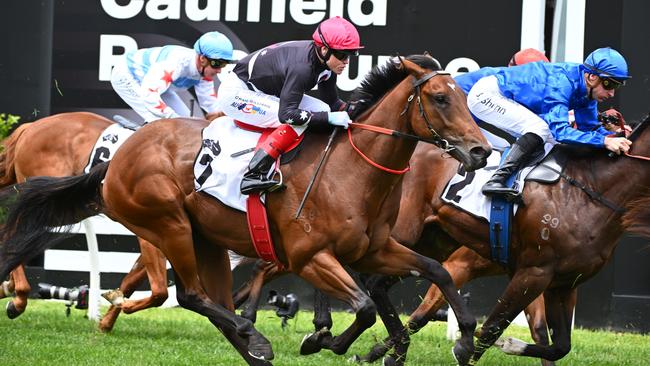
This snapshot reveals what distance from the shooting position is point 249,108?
6.04m

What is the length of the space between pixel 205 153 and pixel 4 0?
4.34m

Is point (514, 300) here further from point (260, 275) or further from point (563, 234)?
point (260, 275)

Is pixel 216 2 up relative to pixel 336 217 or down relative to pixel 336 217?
up

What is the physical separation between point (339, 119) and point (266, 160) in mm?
418

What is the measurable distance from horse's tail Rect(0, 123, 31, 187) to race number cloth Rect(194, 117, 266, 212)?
3047 mm

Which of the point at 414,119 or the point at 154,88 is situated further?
the point at 154,88

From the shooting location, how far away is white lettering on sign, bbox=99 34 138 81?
374 inches

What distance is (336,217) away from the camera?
5.66 meters

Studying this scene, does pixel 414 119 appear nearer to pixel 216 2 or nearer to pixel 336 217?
pixel 336 217

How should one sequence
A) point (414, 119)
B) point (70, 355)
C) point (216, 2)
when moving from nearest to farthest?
1. point (414, 119)
2. point (70, 355)
3. point (216, 2)

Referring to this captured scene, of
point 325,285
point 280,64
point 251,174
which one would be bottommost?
point 325,285

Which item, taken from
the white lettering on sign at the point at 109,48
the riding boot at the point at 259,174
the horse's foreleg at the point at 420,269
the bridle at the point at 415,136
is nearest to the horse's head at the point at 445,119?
the bridle at the point at 415,136

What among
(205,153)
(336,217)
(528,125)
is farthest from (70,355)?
(528,125)

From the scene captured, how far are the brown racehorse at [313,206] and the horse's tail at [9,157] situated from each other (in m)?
2.27
